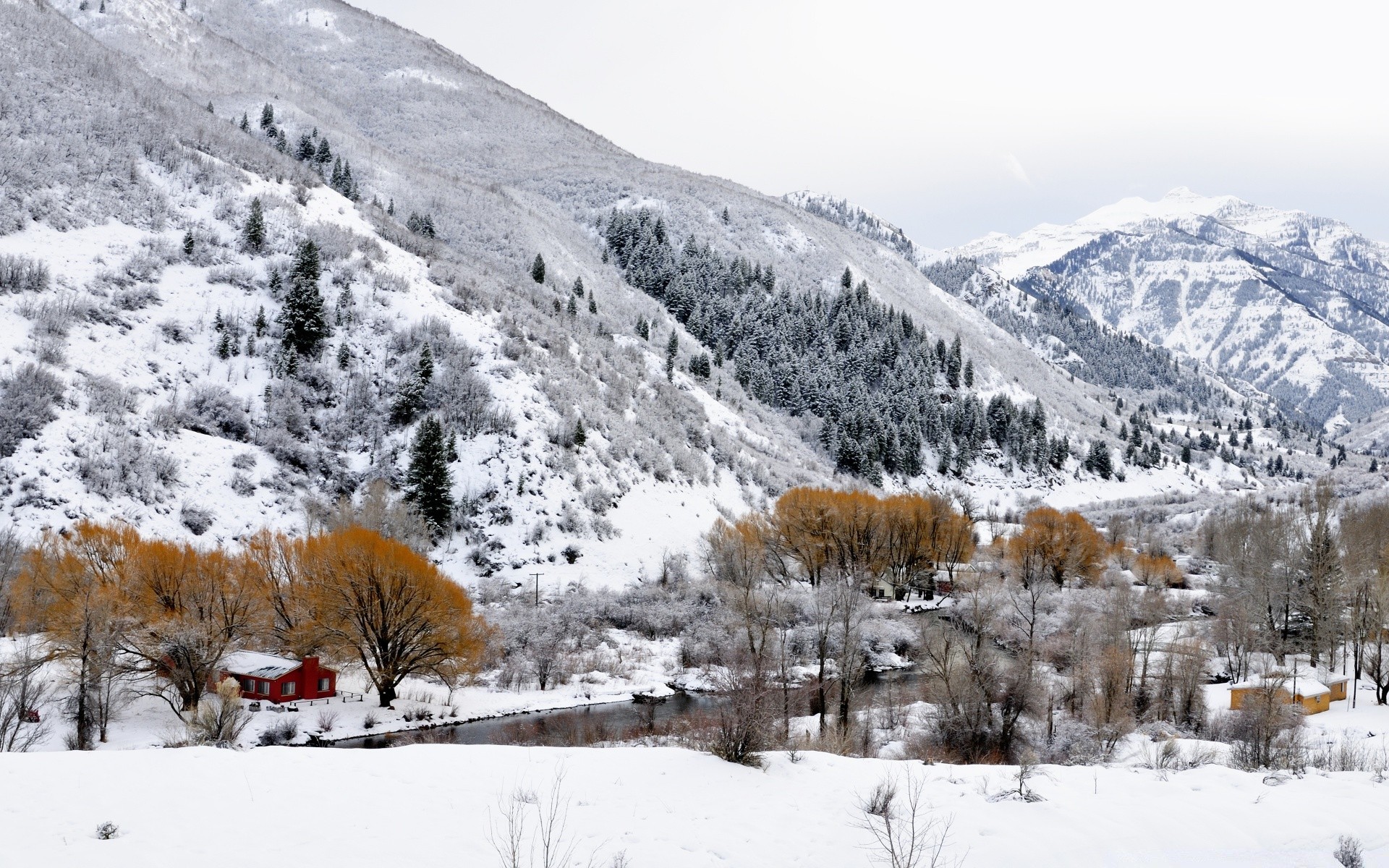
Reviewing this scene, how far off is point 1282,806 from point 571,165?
6822 inches

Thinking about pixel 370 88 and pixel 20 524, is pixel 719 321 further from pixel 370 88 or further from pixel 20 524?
pixel 370 88

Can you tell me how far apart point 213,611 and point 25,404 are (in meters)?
21.5

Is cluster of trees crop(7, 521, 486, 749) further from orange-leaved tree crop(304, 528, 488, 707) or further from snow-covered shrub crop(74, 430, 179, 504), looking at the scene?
snow-covered shrub crop(74, 430, 179, 504)

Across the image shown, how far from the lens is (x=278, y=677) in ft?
118

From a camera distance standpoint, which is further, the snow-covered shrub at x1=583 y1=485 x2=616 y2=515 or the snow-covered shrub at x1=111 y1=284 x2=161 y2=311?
the snow-covered shrub at x1=583 y1=485 x2=616 y2=515

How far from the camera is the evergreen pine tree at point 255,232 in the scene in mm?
65562

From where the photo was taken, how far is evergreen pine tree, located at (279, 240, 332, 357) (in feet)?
198

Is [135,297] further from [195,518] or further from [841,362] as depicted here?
[841,362]

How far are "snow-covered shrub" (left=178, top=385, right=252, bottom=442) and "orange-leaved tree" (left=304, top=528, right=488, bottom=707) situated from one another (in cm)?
2143

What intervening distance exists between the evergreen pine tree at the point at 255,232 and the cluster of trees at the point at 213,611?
3227 cm

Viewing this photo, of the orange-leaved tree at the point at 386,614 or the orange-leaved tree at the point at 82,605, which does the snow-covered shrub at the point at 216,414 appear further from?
the orange-leaved tree at the point at 386,614

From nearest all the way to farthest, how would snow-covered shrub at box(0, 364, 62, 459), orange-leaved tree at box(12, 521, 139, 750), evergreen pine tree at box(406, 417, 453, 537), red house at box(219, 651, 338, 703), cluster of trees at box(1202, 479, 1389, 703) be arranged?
orange-leaved tree at box(12, 521, 139, 750) → red house at box(219, 651, 338, 703) → snow-covered shrub at box(0, 364, 62, 459) → cluster of trees at box(1202, 479, 1389, 703) → evergreen pine tree at box(406, 417, 453, 537)

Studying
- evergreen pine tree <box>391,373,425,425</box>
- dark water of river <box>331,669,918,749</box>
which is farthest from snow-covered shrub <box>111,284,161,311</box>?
dark water of river <box>331,669,918,749</box>

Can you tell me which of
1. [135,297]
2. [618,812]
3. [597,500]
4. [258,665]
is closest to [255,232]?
[135,297]
